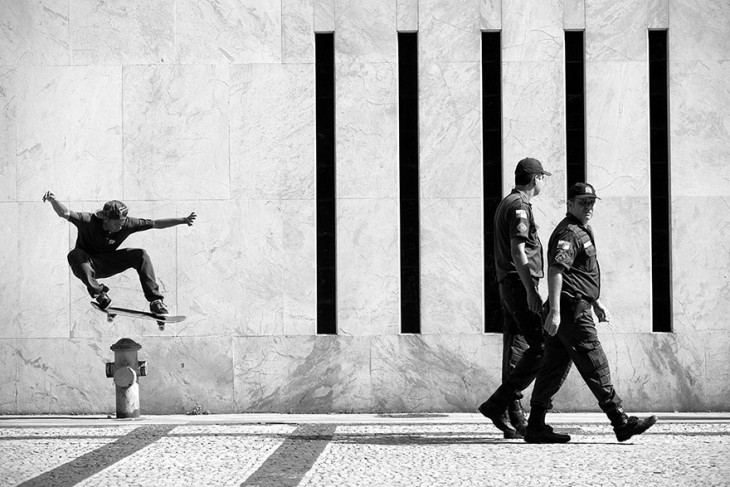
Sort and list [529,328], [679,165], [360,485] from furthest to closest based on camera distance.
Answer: [679,165], [529,328], [360,485]

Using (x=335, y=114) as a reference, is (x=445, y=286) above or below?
below

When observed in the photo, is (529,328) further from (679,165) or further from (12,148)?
(12,148)

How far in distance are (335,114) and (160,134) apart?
6.35ft

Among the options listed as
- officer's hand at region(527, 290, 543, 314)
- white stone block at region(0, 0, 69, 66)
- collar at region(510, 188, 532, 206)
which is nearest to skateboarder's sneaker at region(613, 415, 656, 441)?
officer's hand at region(527, 290, 543, 314)

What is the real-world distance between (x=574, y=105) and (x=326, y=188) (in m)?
2.90

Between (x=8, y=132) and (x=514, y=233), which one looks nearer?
(x=514, y=233)

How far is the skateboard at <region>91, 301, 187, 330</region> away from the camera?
11.6 meters

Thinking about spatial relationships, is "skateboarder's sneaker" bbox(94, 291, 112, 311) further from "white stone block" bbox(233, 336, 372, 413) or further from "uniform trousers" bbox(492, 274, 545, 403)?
"uniform trousers" bbox(492, 274, 545, 403)

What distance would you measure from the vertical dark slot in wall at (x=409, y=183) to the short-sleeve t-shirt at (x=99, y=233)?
9.48ft

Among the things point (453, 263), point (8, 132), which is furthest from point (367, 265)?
point (8, 132)

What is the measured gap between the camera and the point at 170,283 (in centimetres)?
1255

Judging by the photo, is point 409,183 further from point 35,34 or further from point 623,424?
point 623,424

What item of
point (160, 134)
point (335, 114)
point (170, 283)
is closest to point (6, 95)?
point (160, 134)

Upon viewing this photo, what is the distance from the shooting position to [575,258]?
8.99 m
